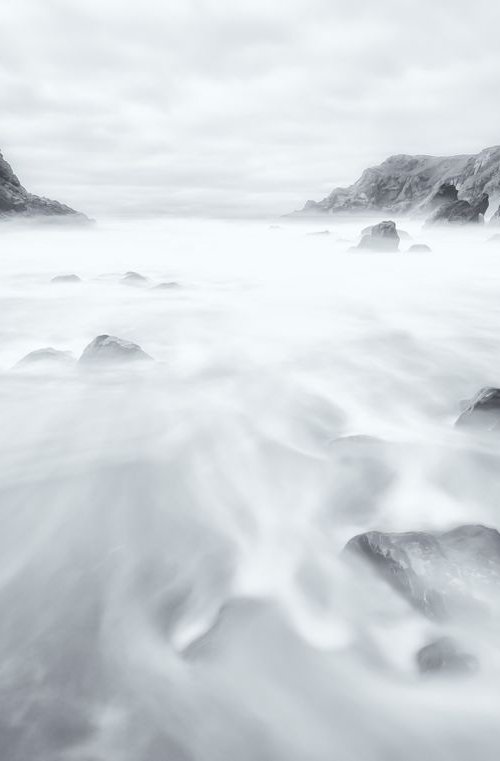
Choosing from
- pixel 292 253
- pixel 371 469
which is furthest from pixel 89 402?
pixel 292 253

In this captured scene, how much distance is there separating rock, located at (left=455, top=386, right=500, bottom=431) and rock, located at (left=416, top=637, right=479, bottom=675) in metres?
1.87

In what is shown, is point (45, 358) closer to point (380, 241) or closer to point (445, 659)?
point (445, 659)

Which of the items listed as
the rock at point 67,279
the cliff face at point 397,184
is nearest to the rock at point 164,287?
the rock at point 67,279

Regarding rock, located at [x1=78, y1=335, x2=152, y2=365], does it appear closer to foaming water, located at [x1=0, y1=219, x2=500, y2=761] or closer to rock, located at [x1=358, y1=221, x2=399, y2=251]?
foaming water, located at [x1=0, y1=219, x2=500, y2=761]

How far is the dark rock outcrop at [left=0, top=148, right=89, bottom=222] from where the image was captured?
133 ft

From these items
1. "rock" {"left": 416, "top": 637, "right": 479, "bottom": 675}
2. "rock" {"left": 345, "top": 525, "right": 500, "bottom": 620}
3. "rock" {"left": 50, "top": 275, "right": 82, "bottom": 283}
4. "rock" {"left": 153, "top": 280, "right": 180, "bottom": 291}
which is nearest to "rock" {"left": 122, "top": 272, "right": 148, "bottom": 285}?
"rock" {"left": 153, "top": 280, "right": 180, "bottom": 291}

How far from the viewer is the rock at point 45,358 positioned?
5316 mm

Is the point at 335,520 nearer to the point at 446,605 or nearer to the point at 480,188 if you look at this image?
the point at 446,605

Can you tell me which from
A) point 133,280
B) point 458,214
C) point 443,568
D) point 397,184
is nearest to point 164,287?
point 133,280

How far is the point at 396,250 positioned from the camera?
1934 cm

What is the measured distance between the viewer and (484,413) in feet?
12.0

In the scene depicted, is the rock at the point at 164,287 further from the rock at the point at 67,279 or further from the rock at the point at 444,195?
the rock at the point at 444,195

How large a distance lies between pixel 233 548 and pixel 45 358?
3460 mm

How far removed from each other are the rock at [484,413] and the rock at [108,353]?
10.0ft
